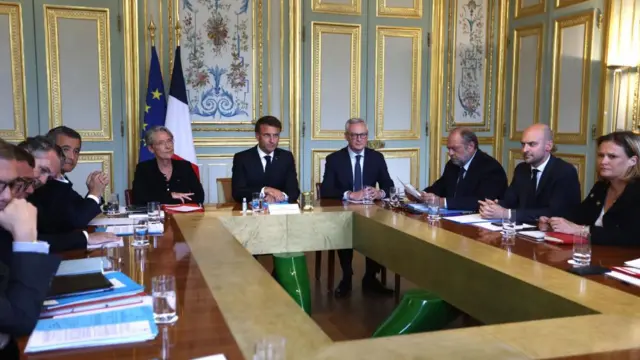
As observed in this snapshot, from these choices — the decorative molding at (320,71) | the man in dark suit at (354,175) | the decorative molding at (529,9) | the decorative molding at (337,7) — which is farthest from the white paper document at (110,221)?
the decorative molding at (529,9)

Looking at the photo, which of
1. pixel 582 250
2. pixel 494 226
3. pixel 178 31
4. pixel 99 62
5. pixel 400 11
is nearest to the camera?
pixel 582 250

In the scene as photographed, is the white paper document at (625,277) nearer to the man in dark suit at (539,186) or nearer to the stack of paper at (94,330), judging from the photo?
the man in dark suit at (539,186)

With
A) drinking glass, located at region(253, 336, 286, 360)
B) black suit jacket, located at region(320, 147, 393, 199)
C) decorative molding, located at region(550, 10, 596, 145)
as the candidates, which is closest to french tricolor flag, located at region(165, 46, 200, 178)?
black suit jacket, located at region(320, 147, 393, 199)

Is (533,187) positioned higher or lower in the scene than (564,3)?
A: lower

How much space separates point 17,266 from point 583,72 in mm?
5015

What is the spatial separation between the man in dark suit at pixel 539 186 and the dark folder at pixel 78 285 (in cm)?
194

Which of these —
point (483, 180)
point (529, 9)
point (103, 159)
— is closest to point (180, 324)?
point (483, 180)

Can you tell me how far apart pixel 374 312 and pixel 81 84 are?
3205 mm

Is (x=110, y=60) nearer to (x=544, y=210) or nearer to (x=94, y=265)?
(x=94, y=265)

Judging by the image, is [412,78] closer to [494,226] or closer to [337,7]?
[337,7]

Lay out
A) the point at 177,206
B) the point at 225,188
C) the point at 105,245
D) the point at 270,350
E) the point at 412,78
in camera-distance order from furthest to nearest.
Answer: the point at 412,78 → the point at 225,188 → the point at 177,206 → the point at 105,245 → the point at 270,350

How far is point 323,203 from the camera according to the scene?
3602 millimetres

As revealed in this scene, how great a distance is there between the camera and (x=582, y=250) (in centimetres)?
197

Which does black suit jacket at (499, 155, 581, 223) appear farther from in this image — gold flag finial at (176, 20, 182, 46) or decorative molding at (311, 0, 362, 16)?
gold flag finial at (176, 20, 182, 46)
